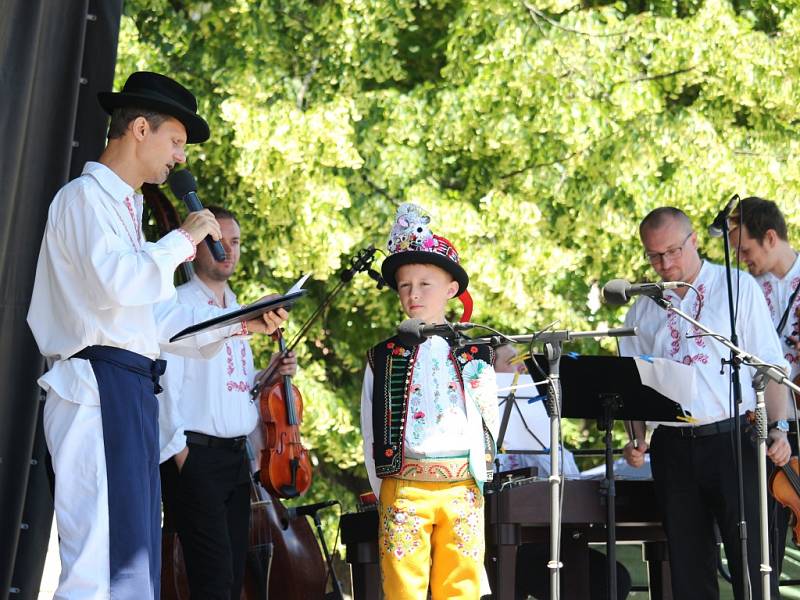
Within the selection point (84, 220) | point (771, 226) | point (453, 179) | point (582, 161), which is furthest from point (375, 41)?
point (84, 220)

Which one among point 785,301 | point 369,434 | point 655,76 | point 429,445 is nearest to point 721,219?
point 785,301

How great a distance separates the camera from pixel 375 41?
32.5 ft

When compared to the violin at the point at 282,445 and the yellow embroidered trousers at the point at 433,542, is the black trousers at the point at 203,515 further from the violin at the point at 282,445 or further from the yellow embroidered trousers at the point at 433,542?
the yellow embroidered trousers at the point at 433,542

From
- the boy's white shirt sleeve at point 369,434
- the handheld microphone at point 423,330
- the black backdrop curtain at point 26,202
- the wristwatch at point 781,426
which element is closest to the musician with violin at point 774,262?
the wristwatch at point 781,426

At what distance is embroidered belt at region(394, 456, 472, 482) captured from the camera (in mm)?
4254

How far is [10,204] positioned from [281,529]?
87.8 inches

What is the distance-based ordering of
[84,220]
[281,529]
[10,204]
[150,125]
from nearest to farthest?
[84,220], [150,125], [10,204], [281,529]

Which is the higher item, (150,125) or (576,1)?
(576,1)

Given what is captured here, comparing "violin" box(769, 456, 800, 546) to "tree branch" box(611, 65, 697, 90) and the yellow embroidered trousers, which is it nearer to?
the yellow embroidered trousers

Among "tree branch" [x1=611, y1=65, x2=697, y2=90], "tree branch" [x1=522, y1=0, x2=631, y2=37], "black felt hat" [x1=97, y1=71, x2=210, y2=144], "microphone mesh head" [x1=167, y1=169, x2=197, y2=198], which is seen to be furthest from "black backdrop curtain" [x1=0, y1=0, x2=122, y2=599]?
"tree branch" [x1=611, y1=65, x2=697, y2=90]

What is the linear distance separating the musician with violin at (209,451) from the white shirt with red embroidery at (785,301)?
2319 mm

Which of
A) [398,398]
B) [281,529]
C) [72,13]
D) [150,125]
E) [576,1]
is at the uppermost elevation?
[576,1]

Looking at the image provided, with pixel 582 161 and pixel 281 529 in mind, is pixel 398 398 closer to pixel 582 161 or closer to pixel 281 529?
pixel 281 529

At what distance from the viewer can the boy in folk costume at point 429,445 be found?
13.8 feet
